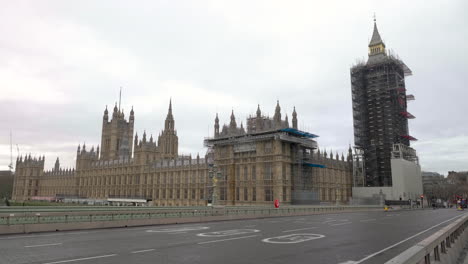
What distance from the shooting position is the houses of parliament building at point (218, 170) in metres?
63.6

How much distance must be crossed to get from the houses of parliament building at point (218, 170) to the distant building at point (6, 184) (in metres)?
19.5

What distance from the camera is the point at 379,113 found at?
8138cm

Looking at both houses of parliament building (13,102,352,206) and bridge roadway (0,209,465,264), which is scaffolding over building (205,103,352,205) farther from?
bridge roadway (0,209,465,264)

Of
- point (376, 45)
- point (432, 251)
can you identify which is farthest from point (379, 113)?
point (432, 251)

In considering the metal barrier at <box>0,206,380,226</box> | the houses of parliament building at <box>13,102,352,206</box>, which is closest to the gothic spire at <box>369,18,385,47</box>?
the houses of parliament building at <box>13,102,352,206</box>

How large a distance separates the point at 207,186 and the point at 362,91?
44947mm

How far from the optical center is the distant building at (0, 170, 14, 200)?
15638 centimetres

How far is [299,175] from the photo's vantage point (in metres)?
64.8

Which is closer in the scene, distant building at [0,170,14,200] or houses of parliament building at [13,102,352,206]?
houses of parliament building at [13,102,352,206]

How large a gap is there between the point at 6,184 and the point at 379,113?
170m

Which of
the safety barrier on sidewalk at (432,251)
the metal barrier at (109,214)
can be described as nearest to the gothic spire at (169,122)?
the metal barrier at (109,214)

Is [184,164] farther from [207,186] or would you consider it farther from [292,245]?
[292,245]

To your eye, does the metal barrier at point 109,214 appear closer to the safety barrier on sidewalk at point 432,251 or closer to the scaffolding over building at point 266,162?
the safety barrier on sidewalk at point 432,251

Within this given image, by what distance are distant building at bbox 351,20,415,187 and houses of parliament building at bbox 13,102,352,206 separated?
8.59 meters
